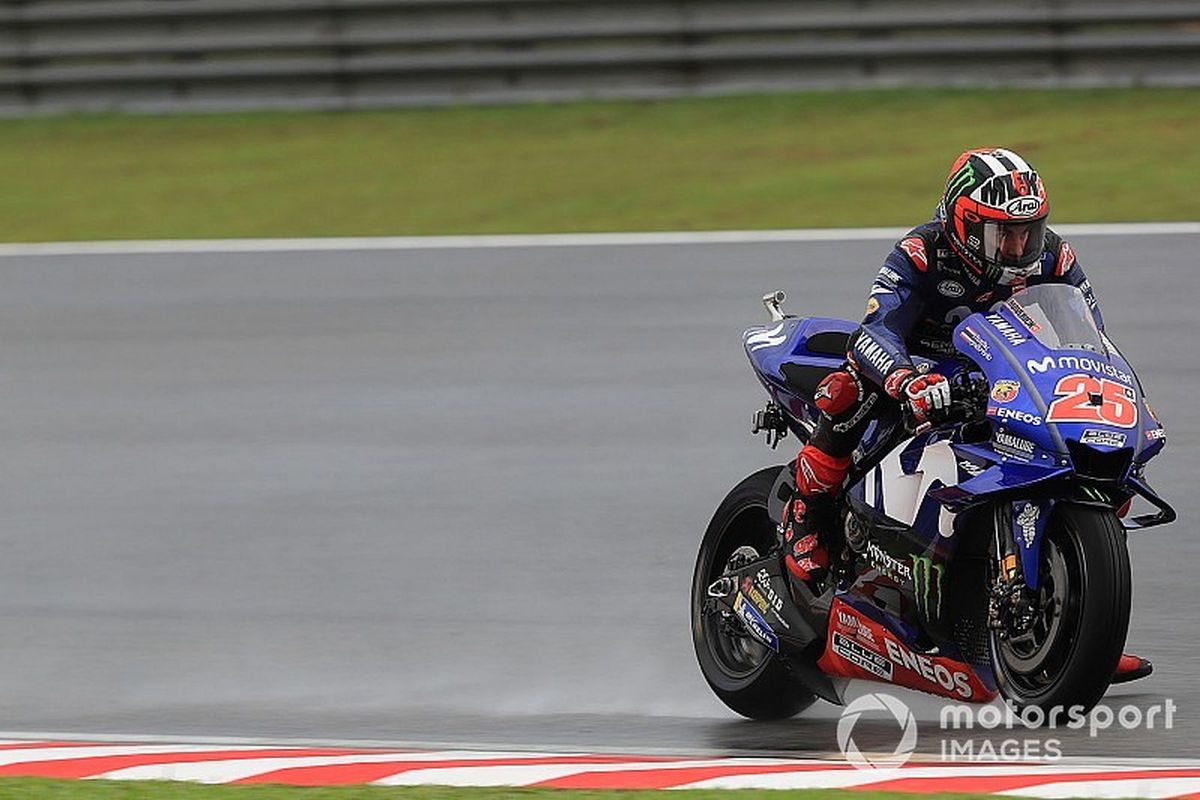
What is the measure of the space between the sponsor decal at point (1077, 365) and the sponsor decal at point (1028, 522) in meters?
0.34

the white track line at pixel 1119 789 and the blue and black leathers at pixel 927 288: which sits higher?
the blue and black leathers at pixel 927 288

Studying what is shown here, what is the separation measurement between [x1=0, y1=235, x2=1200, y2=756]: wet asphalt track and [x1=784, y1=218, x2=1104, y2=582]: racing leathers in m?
0.66

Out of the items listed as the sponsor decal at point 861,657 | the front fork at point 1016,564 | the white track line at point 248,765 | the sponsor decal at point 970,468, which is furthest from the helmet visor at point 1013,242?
the white track line at point 248,765

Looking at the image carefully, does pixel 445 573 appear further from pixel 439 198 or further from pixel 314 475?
pixel 439 198

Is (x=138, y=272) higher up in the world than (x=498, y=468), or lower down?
higher up

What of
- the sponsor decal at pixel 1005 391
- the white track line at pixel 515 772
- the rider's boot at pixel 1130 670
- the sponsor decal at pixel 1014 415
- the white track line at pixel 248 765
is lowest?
the white track line at pixel 515 772

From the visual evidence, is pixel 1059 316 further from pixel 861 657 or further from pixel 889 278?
pixel 861 657

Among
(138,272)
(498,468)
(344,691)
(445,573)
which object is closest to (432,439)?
(498,468)

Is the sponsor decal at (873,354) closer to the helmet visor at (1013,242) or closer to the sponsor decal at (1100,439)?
the helmet visor at (1013,242)

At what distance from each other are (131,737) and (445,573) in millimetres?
1756

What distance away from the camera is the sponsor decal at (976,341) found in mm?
5375

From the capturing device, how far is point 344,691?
6.93 m

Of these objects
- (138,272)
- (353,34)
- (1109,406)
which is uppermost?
(353,34)

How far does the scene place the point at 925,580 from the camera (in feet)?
18.1
